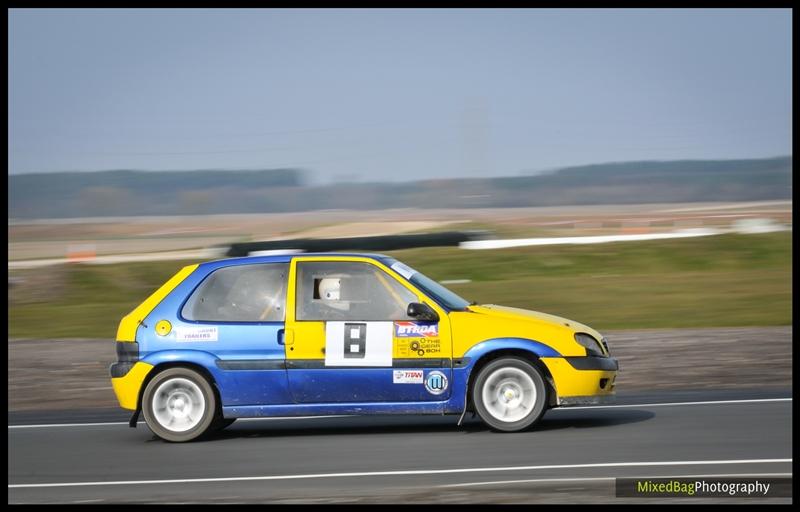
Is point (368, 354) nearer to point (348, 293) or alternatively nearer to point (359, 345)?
point (359, 345)

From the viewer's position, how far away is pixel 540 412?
344 inches

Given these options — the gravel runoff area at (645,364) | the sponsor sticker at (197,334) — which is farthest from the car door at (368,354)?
the gravel runoff area at (645,364)

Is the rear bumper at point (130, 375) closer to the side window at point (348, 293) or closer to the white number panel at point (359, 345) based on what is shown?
the side window at point (348, 293)

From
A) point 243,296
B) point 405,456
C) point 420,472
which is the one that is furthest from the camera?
point 243,296

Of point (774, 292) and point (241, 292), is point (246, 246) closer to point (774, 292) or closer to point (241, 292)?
point (774, 292)

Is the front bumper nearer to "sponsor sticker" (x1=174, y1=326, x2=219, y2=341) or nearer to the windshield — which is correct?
the windshield

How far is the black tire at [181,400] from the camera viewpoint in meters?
8.99

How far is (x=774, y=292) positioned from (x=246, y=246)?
43.7 feet

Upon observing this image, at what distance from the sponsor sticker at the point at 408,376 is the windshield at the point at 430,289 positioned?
24.5 inches

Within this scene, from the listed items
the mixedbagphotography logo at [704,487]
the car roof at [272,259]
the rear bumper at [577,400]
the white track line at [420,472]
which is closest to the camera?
the mixedbagphotography logo at [704,487]

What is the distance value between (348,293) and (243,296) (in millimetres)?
884

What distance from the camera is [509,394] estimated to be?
8.80 m

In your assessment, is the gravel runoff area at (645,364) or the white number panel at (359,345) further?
the gravel runoff area at (645,364)

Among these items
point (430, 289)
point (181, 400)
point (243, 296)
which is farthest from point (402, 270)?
point (181, 400)
